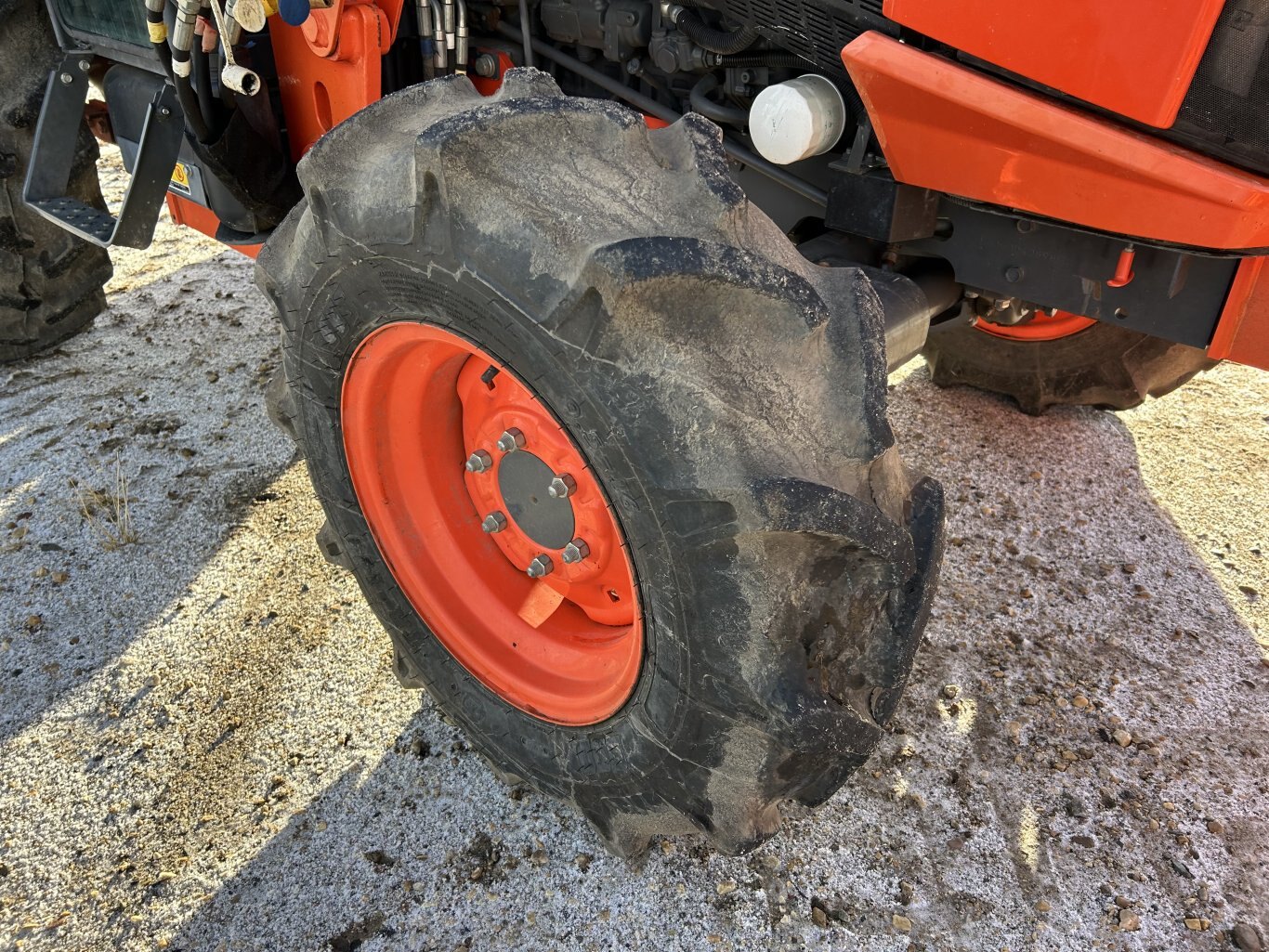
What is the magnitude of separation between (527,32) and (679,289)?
1081mm

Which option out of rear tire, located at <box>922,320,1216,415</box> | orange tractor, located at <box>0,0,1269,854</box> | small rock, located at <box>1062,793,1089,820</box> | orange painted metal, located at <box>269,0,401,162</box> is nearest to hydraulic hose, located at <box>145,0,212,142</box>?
orange tractor, located at <box>0,0,1269,854</box>

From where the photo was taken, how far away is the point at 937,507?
1451mm

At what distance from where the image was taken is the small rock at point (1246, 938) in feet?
5.69

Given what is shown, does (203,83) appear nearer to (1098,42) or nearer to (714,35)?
(714,35)

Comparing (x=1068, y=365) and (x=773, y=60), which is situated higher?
(x=773, y=60)

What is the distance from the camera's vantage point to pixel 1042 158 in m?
1.37

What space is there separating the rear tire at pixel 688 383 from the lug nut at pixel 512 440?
0.28 metres

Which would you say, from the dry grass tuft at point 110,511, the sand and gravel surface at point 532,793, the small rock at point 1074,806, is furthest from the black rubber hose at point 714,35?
the dry grass tuft at point 110,511

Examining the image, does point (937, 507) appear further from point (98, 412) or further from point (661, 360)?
point (98, 412)

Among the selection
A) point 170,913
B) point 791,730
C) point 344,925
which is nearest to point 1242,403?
point 791,730

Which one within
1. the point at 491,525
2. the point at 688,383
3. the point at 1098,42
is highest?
the point at 1098,42

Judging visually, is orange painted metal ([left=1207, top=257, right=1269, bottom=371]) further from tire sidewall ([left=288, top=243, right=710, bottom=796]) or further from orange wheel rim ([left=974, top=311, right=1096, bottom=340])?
orange wheel rim ([left=974, top=311, right=1096, bottom=340])

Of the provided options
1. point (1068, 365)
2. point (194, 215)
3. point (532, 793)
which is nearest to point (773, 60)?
point (532, 793)

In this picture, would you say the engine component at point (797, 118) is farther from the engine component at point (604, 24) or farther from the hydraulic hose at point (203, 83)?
the hydraulic hose at point (203, 83)
